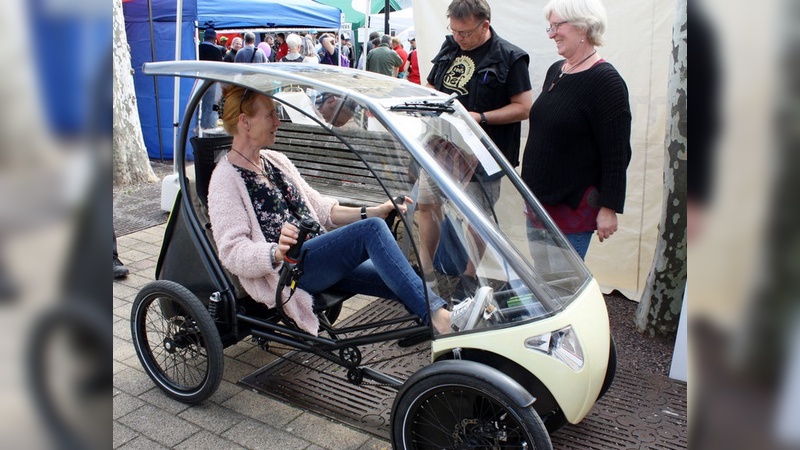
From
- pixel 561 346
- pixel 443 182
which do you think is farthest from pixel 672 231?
pixel 443 182

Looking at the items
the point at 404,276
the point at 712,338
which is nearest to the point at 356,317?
the point at 404,276

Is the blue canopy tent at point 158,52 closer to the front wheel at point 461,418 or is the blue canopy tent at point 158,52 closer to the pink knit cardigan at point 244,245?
the pink knit cardigan at point 244,245

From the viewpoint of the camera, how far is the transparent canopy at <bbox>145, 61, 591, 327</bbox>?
9.30ft

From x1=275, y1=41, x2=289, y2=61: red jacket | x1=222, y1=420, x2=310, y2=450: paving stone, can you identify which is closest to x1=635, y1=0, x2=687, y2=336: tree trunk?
x1=222, y1=420, x2=310, y2=450: paving stone

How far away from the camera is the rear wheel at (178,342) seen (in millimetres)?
3361

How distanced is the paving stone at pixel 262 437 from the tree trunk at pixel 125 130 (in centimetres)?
585

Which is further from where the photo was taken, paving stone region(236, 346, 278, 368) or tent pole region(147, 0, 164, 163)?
tent pole region(147, 0, 164, 163)

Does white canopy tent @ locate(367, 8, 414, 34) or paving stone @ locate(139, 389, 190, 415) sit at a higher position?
white canopy tent @ locate(367, 8, 414, 34)

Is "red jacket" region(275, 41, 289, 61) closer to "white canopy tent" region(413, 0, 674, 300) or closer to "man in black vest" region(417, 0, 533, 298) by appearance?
"white canopy tent" region(413, 0, 674, 300)

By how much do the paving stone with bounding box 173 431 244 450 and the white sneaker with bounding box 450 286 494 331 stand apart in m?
1.16

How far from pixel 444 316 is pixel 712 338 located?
2190 millimetres

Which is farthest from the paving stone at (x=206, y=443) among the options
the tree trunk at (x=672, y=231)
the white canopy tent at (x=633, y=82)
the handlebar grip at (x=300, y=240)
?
the white canopy tent at (x=633, y=82)

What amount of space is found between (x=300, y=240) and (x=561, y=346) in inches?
45.2

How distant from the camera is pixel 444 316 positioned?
2895 millimetres
